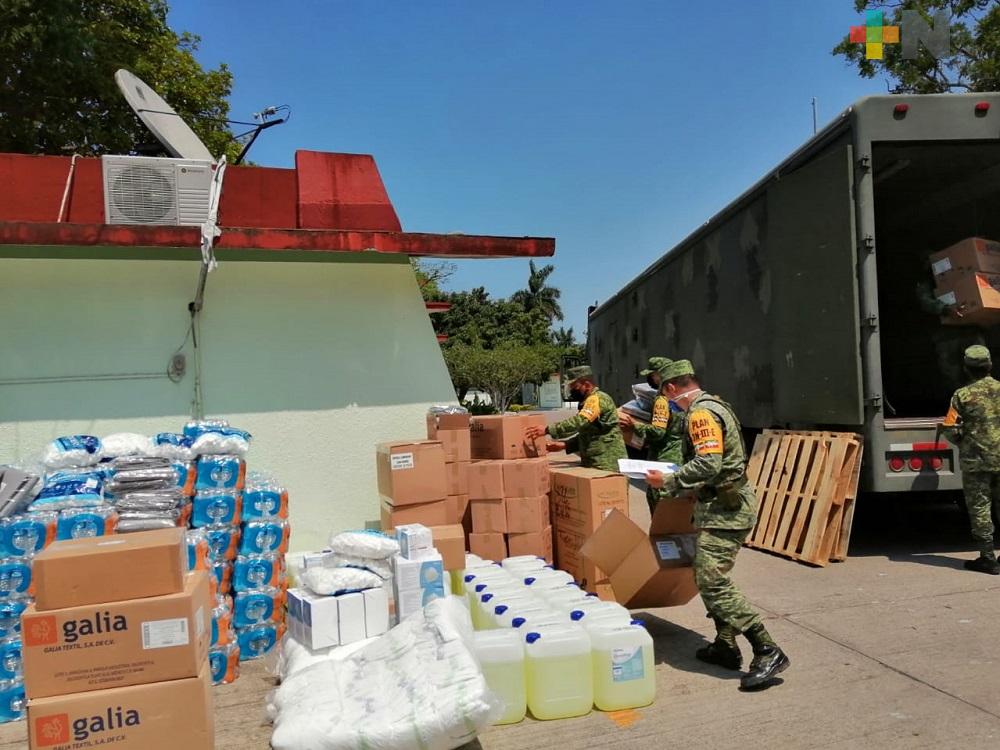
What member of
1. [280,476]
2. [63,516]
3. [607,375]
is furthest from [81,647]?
[607,375]

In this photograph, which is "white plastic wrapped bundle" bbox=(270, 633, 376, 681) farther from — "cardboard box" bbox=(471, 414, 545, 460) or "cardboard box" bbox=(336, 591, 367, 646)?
"cardboard box" bbox=(471, 414, 545, 460)

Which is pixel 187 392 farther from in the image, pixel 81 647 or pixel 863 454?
pixel 863 454

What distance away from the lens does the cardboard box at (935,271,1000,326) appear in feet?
21.5

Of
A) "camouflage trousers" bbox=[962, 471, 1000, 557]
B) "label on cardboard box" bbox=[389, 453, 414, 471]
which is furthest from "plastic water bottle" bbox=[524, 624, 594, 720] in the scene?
"camouflage trousers" bbox=[962, 471, 1000, 557]

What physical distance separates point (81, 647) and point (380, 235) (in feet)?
13.3

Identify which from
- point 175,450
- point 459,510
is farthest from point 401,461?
point 175,450

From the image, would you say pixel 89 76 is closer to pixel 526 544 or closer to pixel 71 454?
Answer: pixel 71 454

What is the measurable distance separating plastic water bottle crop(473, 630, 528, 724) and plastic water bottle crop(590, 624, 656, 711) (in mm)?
390

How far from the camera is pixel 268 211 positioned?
265 inches

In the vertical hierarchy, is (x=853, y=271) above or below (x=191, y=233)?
below

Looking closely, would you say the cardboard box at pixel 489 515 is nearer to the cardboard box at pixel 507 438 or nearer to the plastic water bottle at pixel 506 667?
the cardboard box at pixel 507 438

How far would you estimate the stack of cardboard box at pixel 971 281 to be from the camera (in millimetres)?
6559

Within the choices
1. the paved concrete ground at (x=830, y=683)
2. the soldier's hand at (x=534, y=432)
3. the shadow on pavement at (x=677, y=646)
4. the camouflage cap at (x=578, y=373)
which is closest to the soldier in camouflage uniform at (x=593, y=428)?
the camouflage cap at (x=578, y=373)

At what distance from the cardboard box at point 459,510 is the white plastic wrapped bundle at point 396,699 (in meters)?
2.33
